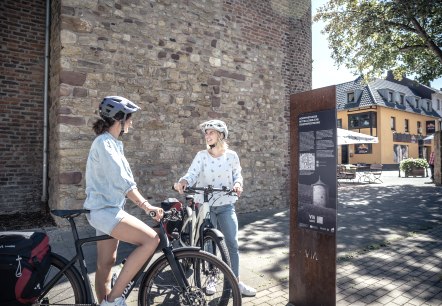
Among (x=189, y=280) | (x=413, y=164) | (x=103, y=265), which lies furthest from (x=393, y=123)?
(x=103, y=265)

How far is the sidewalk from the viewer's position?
3418 millimetres

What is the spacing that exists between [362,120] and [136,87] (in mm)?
32511

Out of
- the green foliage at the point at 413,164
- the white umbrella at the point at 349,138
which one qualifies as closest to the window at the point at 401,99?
the green foliage at the point at 413,164

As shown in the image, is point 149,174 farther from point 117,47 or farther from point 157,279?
point 157,279

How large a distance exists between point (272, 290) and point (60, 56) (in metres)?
5.51

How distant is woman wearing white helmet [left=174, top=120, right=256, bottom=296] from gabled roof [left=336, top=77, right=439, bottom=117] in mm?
31185

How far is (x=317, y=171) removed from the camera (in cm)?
299

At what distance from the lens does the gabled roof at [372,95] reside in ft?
110

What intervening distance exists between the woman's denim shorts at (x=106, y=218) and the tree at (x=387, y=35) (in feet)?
45.3

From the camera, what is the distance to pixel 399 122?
1395 inches

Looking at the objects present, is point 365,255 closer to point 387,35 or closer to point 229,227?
point 229,227

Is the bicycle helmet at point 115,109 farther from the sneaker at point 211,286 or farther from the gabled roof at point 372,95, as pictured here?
the gabled roof at point 372,95

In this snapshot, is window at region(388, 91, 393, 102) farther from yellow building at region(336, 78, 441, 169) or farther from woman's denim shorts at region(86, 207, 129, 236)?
woman's denim shorts at region(86, 207, 129, 236)

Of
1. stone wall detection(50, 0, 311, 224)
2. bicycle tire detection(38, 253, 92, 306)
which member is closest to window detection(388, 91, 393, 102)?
stone wall detection(50, 0, 311, 224)
